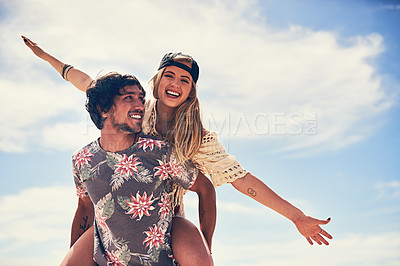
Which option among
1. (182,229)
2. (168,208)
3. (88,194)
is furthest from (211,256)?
(88,194)

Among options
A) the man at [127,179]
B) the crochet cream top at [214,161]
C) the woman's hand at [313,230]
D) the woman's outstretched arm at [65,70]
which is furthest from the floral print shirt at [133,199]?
the woman's outstretched arm at [65,70]

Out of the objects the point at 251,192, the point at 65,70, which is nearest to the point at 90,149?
the point at 251,192

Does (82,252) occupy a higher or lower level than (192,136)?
lower

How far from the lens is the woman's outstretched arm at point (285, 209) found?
3.42m

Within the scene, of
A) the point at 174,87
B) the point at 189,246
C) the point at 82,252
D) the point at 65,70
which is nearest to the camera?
the point at 189,246

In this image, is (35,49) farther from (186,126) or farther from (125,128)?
(186,126)

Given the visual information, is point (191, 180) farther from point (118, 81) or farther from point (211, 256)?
point (118, 81)

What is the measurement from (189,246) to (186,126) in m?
1.07

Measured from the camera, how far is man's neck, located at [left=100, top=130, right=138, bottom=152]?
3.32 meters

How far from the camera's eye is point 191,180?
342cm

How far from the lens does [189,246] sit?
10.1 ft

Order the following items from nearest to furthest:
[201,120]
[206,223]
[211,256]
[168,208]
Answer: [211,256], [168,208], [206,223], [201,120]

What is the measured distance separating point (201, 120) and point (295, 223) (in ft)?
4.10

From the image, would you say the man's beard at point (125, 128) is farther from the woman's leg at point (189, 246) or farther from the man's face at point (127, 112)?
the woman's leg at point (189, 246)
